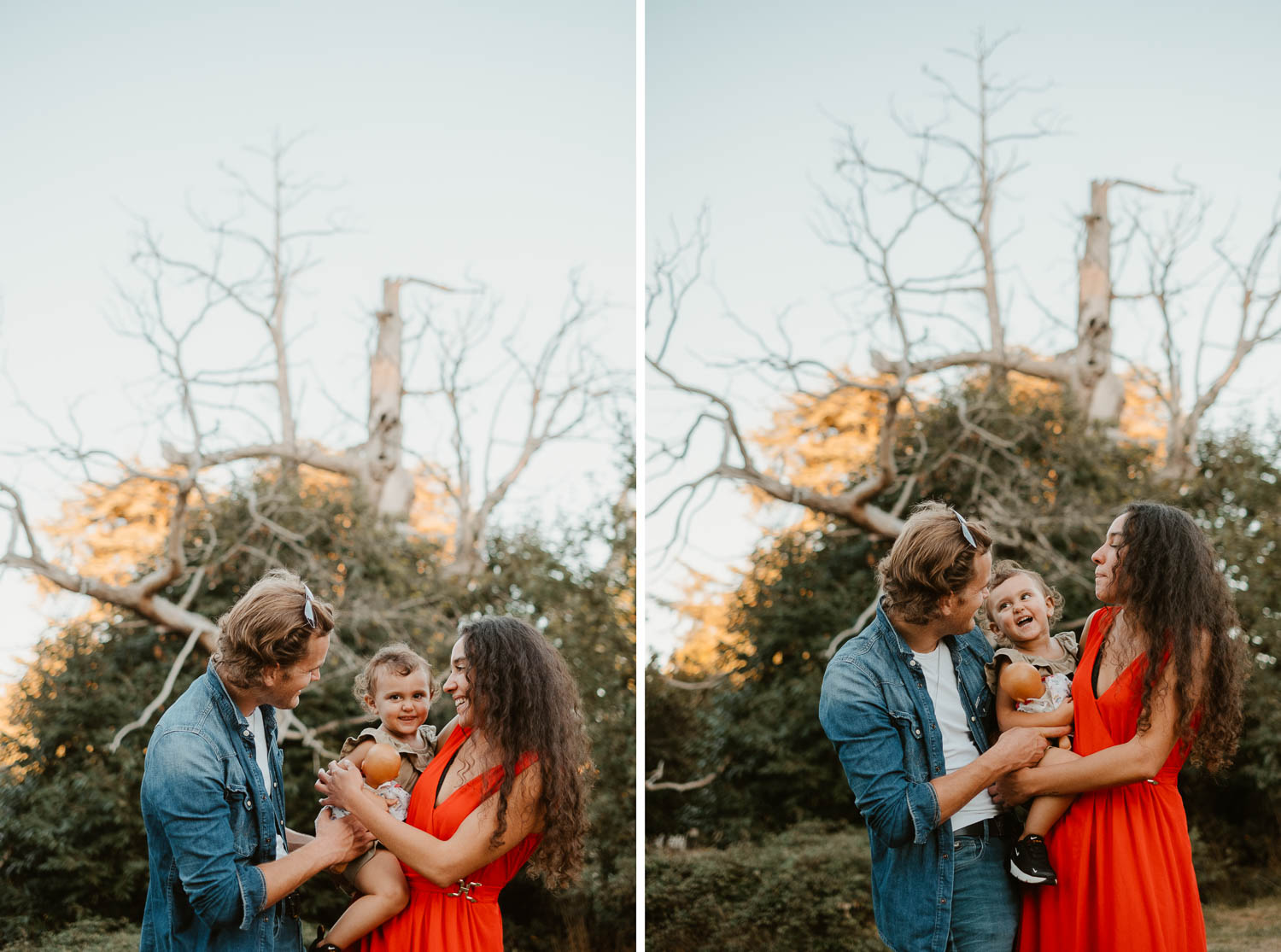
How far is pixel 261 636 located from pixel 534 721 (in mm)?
503

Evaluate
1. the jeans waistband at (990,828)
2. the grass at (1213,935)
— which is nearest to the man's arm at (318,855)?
the jeans waistband at (990,828)

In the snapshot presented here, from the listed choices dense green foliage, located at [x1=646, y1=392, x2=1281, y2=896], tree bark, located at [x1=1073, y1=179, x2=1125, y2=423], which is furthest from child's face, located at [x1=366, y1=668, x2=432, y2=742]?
tree bark, located at [x1=1073, y1=179, x2=1125, y2=423]

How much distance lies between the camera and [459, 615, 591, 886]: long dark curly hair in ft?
6.59

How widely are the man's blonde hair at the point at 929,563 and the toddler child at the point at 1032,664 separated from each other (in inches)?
9.5

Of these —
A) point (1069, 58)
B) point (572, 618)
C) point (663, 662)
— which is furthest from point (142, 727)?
point (1069, 58)

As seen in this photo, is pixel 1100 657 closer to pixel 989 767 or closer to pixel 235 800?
pixel 989 767

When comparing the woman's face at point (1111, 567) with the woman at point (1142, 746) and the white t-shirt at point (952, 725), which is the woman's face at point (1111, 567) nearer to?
the woman at point (1142, 746)

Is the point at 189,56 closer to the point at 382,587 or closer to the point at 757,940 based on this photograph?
the point at 382,587

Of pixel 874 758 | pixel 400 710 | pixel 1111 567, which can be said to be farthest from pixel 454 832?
pixel 1111 567

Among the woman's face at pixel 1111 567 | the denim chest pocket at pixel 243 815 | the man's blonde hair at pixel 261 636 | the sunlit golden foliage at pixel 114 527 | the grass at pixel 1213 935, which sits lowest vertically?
the grass at pixel 1213 935

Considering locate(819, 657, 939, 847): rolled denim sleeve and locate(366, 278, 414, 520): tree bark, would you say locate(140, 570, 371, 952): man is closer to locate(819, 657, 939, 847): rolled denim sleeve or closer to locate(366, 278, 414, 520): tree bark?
locate(819, 657, 939, 847): rolled denim sleeve

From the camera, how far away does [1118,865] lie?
2.06m

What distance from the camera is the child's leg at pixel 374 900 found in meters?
2.00

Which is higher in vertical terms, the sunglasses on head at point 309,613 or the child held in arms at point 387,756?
the sunglasses on head at point 309,613
